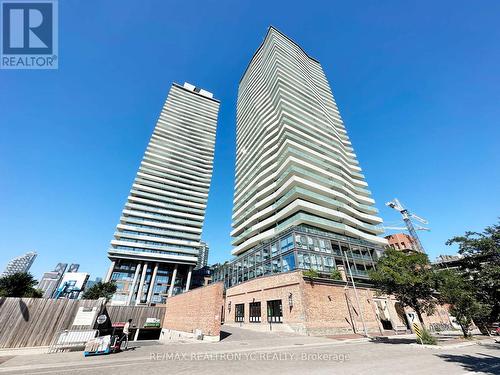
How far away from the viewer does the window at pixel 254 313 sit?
93.9ft

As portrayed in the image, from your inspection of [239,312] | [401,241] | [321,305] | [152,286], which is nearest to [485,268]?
[321,305]

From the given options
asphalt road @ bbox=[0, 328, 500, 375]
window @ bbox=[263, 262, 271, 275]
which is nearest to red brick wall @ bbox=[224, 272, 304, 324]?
window @ bbox=[263, 262, 271, 275]

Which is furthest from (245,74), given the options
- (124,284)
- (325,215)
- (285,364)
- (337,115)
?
(285,364)

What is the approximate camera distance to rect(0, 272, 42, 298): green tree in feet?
104

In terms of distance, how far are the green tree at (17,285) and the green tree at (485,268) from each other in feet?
191

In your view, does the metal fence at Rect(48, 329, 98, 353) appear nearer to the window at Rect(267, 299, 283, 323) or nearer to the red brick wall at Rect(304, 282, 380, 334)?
the window at Rect(267, 299, 283, 323)

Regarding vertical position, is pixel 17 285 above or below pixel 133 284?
below

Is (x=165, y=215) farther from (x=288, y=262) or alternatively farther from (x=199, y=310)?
(x=199, y=310)

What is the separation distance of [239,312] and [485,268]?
30.7 meters

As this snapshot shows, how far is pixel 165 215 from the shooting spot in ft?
247

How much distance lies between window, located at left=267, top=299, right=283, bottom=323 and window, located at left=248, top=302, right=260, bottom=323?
8.41 feet

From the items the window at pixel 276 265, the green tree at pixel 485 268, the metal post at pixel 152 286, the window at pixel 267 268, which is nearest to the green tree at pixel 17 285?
the window at pixel 267 268

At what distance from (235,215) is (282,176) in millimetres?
20543

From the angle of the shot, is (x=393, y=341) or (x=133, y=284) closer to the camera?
(x=393, y=341)
